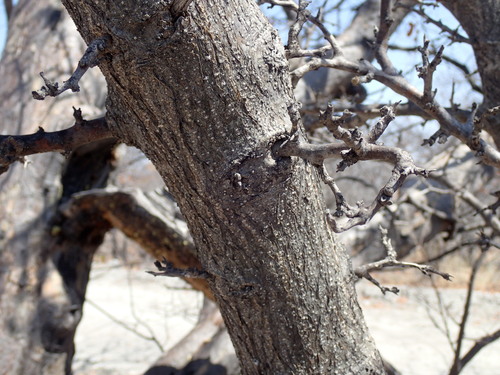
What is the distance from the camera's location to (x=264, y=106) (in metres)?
1.28

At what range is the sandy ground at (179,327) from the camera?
6.46m

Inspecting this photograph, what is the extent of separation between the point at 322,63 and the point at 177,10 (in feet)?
2.71

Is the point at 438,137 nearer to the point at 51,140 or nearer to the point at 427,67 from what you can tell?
the point at 427,67

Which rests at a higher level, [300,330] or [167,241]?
[167,241]

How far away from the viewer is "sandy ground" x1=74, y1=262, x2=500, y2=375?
6.46 m

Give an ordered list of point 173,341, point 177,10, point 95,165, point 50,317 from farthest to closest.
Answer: point 173,341 < point 95,165 < point 50,317 < point 177,10

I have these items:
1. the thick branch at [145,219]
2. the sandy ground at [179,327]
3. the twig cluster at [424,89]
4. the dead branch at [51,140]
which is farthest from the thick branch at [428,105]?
the sandy ground at [179,327]

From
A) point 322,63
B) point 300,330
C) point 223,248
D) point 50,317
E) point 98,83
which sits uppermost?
point 98,83

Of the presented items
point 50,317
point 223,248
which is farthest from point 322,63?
point 50,317

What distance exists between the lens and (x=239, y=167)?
1266mm

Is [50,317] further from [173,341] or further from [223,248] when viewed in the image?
[173,341]

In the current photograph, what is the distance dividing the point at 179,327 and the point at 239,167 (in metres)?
7.51

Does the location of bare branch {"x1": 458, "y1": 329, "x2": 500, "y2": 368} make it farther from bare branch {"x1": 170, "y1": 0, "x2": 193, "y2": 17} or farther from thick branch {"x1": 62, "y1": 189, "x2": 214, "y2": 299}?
bare branch {"x1": 170, "y1": 0, "x2": 193, "y2": 17}

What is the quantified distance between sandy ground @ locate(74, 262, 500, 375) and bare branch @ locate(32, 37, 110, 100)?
3689 mm
